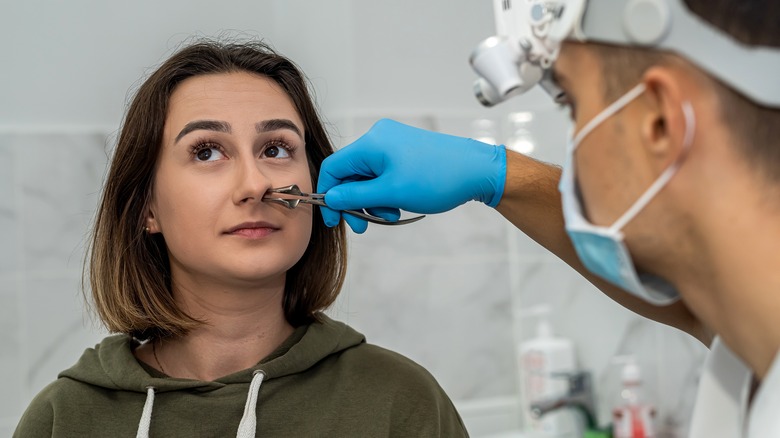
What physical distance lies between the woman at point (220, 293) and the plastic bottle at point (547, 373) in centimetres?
104

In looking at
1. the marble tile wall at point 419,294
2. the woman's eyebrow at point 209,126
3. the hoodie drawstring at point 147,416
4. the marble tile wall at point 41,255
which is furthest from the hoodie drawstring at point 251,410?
the marble tile wall at point 41,255

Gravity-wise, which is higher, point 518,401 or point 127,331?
point 127,331

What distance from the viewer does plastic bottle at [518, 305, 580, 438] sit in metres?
2.36

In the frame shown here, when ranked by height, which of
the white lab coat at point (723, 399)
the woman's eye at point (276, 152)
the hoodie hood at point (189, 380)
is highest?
the woman's eye at point (276, 152)

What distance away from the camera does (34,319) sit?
7.40 feet

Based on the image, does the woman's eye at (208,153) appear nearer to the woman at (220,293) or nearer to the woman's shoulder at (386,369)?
the woman at (220,293)

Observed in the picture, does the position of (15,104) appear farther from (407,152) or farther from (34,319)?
(407,152)

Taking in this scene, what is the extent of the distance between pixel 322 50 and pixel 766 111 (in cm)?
190

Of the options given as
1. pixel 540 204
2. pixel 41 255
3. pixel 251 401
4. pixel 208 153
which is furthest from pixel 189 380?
pixel 41 255

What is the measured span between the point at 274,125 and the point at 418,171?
28 centimetres

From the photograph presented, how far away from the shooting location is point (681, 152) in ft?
2.51

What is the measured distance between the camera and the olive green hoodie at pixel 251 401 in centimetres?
131

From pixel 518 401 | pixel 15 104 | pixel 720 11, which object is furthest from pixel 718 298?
pixel 15 104

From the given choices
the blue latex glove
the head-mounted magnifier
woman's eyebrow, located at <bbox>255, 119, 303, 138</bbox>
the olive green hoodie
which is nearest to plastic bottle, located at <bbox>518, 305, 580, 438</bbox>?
the olive green hoodie
